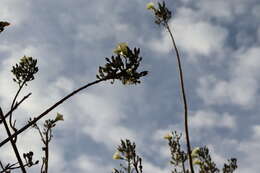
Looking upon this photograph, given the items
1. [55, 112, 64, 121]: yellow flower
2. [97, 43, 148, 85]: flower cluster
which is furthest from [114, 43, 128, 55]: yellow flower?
[55, 112, 64, 121]: yellow flower

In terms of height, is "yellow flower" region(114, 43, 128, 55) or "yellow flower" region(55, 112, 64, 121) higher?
"yellow flower" region(55, 112, 64, 121)

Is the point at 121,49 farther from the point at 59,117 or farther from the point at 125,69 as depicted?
the point at 59,117

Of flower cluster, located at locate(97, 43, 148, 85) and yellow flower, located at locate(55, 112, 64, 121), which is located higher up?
yellow flower, located at locate(55, 112, 64, 121)

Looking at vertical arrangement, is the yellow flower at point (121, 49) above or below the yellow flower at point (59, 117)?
below

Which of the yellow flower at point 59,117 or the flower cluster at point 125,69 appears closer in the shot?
the flower cluster at point 125,69

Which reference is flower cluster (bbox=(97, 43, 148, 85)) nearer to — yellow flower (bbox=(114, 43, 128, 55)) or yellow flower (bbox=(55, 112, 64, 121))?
yellow flower (bbox=(114, 43, 128, 55))

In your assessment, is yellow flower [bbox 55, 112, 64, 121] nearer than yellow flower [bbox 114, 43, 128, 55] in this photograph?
No

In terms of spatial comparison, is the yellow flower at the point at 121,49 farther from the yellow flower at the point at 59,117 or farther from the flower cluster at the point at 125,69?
the yellow flower at the point at 59,117

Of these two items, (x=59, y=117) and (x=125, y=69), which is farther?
(x=59, y=117)

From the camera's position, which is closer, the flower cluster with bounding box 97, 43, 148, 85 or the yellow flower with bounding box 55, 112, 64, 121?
the flower cluster with bounding box 97, 43, 148, 85

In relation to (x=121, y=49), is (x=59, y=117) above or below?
above

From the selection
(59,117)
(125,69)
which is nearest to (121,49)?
(125,69)

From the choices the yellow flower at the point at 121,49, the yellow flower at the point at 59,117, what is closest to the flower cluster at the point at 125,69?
the yellow flower at the point at 121,49

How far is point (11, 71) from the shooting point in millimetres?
7238
